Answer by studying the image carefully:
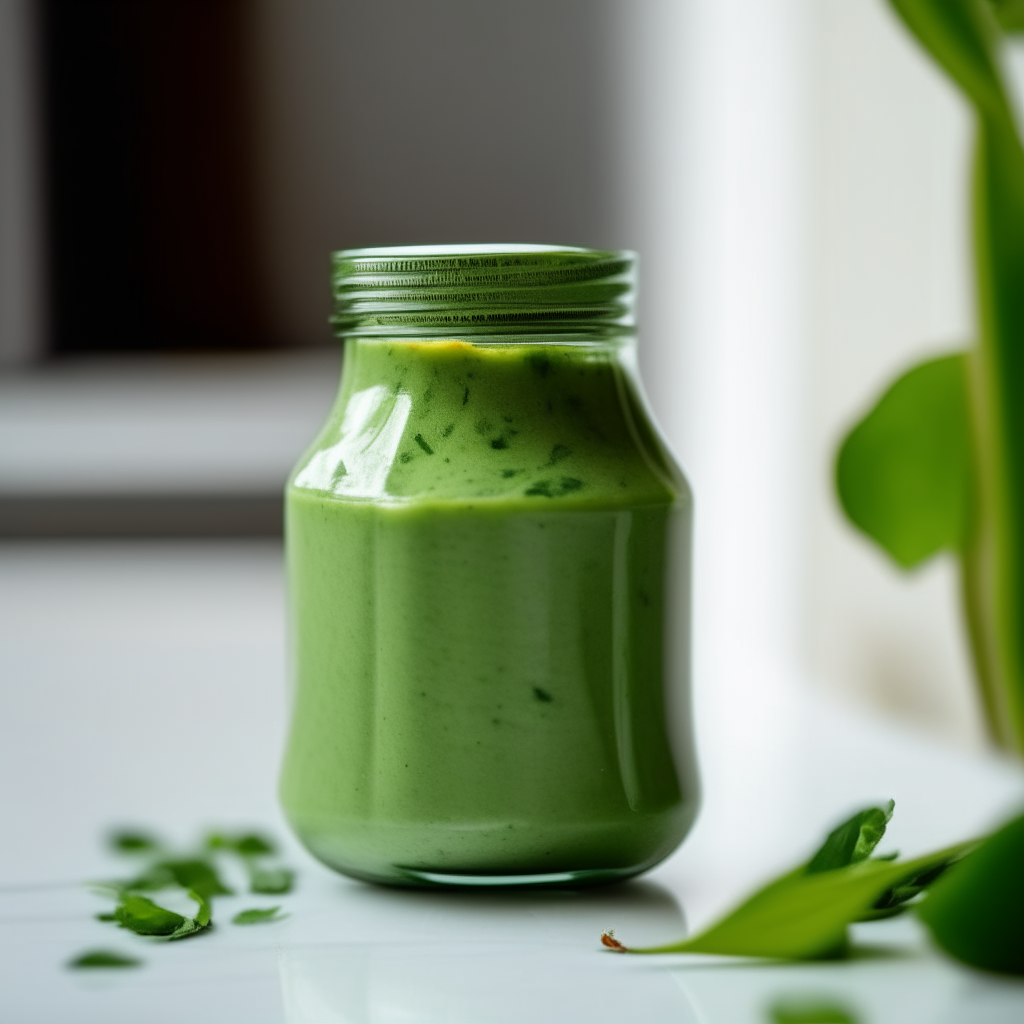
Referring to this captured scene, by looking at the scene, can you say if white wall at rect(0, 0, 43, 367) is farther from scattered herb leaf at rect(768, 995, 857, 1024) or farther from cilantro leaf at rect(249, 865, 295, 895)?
scattered herb leaf at rect(768, 995, 857, 1024)

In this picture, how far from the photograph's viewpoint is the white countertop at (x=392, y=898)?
1.50 feet

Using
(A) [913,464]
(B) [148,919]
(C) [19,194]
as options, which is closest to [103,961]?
(B) [148,919]

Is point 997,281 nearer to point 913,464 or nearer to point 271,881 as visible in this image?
point 913,464

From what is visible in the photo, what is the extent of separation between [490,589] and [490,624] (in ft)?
0.04

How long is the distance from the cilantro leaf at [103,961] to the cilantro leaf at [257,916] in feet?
0.16

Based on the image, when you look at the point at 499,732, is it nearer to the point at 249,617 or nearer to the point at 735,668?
the point at 735,668

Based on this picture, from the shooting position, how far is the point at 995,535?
0.50 meters

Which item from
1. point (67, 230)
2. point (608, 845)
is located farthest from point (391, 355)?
point (67, 230)

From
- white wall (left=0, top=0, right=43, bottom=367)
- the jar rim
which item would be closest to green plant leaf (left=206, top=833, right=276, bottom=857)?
the jar rim

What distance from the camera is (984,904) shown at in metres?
0.40

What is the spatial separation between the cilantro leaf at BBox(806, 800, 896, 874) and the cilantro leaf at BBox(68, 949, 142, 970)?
0.23 m

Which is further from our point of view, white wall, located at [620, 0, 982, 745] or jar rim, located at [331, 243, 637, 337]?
white wall, located at [620, 0, 982, 745]

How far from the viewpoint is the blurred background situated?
1410mm

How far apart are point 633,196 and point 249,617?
666mm
